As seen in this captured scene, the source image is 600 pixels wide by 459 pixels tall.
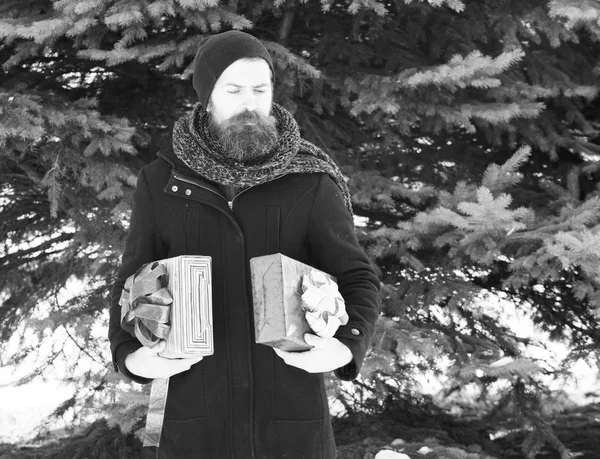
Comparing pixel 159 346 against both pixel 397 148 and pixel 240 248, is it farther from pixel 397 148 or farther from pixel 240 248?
pixel 397 148

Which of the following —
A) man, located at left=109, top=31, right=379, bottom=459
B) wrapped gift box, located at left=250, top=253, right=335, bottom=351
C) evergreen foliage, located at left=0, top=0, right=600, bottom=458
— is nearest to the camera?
wrapped gift box, located at left=250, top=253, right=335, bottom=351

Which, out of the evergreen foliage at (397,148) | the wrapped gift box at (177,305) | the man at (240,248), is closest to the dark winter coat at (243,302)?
the man at (240,248)

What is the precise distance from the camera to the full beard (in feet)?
5.69

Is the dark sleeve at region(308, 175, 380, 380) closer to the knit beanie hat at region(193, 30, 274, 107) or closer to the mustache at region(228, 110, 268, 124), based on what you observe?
the mustache at region(228, 110, 268, 124)

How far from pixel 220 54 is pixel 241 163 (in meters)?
0.25

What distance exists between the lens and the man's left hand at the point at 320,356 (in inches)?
63.8

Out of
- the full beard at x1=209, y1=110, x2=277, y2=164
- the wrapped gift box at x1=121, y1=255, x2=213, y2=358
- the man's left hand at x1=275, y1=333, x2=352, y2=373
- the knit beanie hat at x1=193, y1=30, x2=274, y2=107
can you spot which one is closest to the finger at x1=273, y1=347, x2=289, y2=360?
the man's left hand at x1=275, y1=333, x2=352, y2=373

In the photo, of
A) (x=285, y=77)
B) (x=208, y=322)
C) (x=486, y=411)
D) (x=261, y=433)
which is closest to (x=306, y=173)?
(x=208, y=322)

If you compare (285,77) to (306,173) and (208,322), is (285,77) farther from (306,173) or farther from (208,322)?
(208,322)

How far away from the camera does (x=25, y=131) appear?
3.17m

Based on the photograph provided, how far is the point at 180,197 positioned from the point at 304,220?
29cm

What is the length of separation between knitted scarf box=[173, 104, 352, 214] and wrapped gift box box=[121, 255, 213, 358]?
216 millimetres

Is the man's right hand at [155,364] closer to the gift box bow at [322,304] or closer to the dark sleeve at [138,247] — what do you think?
the dark sleeve at [138,247]

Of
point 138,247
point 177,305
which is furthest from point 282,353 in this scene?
point 138,247
